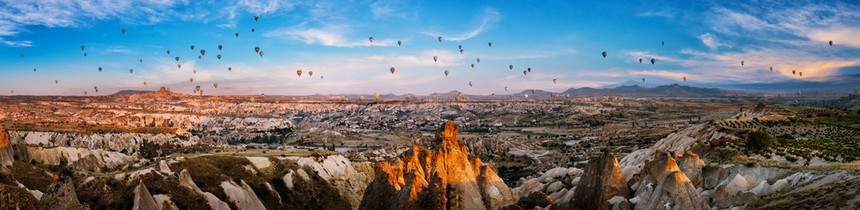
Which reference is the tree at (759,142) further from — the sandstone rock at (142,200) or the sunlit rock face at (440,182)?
the sandstone rock at (142,200)

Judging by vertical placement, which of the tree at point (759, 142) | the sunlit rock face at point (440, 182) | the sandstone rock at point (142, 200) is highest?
the tree at point (759, 142)

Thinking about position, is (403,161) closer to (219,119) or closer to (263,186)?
(263,186)

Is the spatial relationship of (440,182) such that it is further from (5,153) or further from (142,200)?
(5,153)

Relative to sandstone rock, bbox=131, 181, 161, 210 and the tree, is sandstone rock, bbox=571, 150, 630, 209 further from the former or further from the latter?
sandstone rock, bbox=131, 181, 161, 210

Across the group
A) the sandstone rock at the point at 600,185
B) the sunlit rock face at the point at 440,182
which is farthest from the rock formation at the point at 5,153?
the sandstone rock at the point at 600,185

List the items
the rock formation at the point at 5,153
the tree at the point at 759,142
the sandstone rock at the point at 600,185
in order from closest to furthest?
the sandstone rock at the point at 600,185 < the tree at the point at 759,142 < the rock formation at the point at 5,153

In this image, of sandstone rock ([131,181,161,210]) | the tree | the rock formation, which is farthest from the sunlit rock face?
the rock formation

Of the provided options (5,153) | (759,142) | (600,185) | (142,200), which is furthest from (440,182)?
(5,153)
